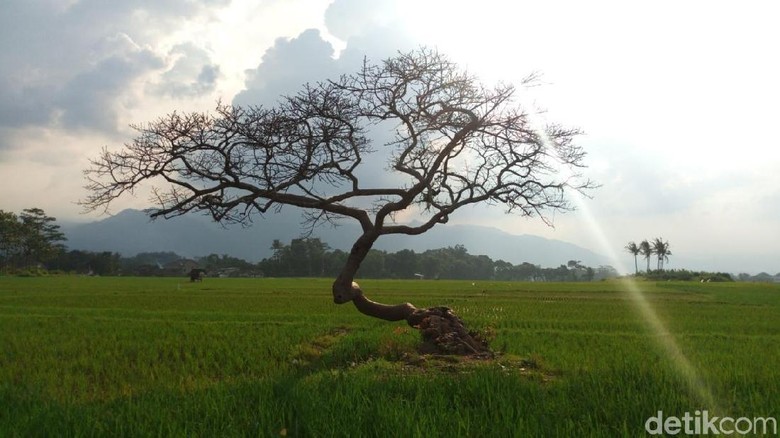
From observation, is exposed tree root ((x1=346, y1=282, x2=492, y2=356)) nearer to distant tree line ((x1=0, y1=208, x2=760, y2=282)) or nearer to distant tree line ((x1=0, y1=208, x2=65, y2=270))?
distant tree line ((x1=0, y1=208, x2=760, y2=282))

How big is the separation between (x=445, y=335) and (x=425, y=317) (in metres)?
0.99

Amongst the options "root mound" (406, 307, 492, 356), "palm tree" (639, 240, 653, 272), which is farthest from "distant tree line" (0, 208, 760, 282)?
"root mound" (406, 307, 492, 356)

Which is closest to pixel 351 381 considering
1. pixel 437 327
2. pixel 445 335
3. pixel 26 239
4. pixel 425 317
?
pixel 445 335

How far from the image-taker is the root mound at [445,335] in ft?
33.5

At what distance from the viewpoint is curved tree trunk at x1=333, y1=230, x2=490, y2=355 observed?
10.3 meters

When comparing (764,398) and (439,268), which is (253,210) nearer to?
(764,398)

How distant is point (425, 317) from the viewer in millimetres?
11320

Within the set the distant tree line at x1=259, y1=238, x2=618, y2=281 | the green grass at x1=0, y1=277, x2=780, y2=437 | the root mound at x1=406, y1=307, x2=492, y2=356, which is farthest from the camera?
the distant tree line at x1=259, y1=238, x2=618, y2=281

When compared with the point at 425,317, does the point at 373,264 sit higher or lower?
higher

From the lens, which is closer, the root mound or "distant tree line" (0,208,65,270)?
the root mound

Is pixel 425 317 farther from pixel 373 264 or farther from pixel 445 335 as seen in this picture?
pixel 373 264

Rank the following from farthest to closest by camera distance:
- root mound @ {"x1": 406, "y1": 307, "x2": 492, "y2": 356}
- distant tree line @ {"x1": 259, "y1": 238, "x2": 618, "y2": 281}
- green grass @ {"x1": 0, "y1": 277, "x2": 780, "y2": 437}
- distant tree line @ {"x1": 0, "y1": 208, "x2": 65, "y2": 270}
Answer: distant tree line @ {"x1": 259, "y1": 238, "x2": 618, "y2": 281} → distant tree line @ {"x1": 0, "y1": 208, "x2": 65, "y2": 270} → root mound @ {"x1": 406, "y1": 307, "x2": 492, "y2": 356} → green grass @ {"x1": 0, "y1": 277, "x2": 780, "y2": 437}

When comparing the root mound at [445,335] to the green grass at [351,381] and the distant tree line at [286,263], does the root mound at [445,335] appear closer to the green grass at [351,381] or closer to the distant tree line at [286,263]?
the green grass at [351,381]

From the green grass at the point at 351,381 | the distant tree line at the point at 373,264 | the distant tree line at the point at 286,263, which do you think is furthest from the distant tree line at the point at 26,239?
the green grass at the point at 351,381
